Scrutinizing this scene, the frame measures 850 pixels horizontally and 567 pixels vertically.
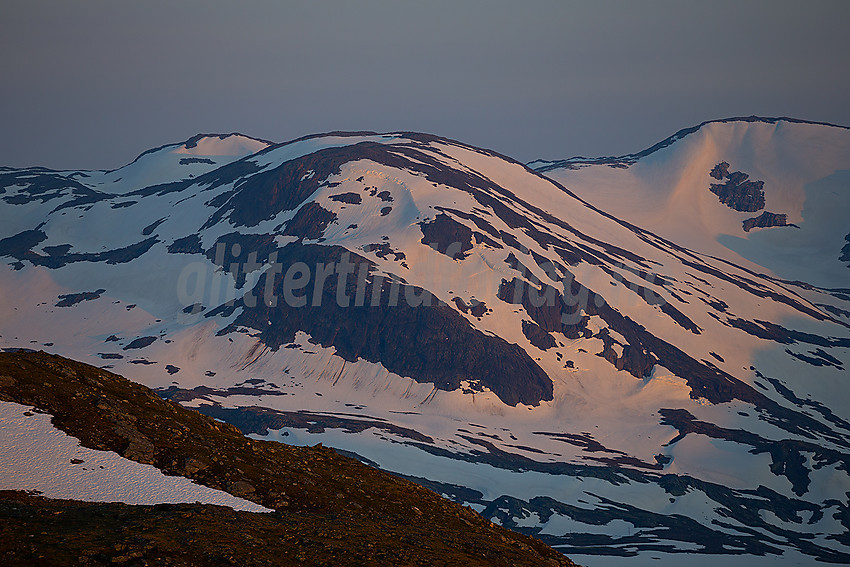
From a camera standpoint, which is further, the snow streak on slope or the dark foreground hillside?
the snow streak on slope

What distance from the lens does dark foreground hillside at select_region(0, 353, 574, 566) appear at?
125 feet

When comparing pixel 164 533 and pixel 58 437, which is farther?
pixel 58 437

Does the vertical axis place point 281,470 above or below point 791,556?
above

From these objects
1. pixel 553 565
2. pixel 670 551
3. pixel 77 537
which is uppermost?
pixel 77 537

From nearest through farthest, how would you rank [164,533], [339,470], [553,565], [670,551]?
[164,533] < [553,565] < [339,470] < [670,551]

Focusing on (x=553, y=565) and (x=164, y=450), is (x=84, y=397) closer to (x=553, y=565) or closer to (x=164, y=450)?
(x=164, y=450)

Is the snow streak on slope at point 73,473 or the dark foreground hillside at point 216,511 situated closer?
the dark foreground hillside at point 216,511

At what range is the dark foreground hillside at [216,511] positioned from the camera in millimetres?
37969

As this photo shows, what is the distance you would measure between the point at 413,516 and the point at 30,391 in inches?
1052

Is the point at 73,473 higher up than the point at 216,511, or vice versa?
the point at 73,473

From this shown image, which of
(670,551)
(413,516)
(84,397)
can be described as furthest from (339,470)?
(670,551)

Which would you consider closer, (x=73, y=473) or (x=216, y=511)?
(x=216, y=511)

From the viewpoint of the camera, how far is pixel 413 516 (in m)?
61.4

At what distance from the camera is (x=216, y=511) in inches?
1799
